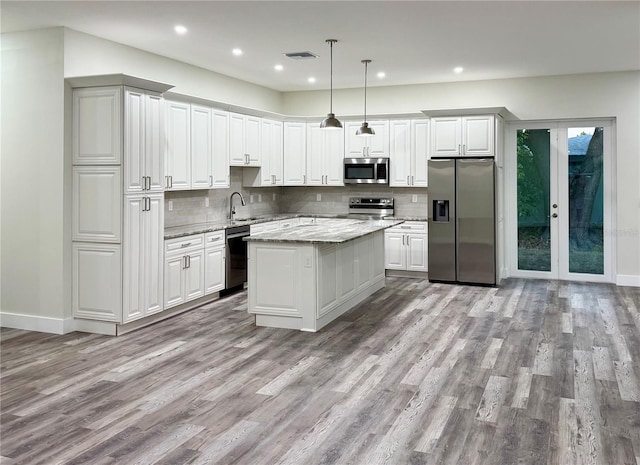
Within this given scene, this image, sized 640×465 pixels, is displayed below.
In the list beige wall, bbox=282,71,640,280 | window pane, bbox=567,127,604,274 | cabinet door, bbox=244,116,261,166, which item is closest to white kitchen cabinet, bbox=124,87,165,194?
cabinet door, bbox=244,116,261,166

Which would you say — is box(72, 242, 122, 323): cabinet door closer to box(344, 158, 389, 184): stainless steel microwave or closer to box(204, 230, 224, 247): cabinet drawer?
box(204, 230, 224, 247): cabinet drawer

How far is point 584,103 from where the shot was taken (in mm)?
8016

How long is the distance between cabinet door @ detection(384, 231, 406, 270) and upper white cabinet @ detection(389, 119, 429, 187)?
779mm

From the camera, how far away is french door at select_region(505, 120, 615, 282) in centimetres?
821

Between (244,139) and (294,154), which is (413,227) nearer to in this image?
(294,154)

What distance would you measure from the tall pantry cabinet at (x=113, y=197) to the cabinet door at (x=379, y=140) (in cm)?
398

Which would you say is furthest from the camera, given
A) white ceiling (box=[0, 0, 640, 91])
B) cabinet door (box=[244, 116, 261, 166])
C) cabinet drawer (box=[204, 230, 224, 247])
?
cabinet door (box=[244, 116, 261, 166])

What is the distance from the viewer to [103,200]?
5426 mm

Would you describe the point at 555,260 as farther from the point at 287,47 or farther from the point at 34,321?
the point at 34,321

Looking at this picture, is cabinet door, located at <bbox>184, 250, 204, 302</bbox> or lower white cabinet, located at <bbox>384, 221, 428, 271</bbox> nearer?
cabinet door, located at <bbox>184, 250, 204, 302</bbox>

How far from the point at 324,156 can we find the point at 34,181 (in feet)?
15.0

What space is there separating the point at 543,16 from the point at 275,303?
357 cm

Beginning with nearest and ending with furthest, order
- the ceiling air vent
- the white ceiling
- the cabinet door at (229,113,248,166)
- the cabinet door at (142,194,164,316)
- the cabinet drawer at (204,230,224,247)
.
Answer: the white ceiling
the cabinet door at (142,194,164,316)
the ceiling air vent
the cabinet drawer at (204,230,224,247)
the cabinet door at (229,113,248,166)

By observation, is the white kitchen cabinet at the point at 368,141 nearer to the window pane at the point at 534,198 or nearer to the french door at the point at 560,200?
the french door at the point at 560,200
